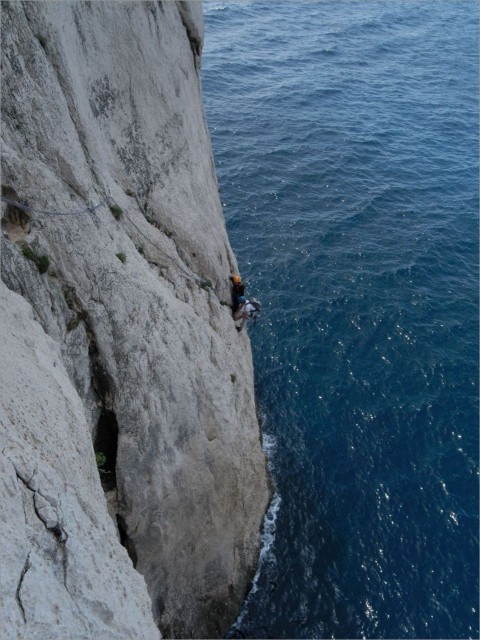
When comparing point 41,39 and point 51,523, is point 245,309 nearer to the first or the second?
point 41,39

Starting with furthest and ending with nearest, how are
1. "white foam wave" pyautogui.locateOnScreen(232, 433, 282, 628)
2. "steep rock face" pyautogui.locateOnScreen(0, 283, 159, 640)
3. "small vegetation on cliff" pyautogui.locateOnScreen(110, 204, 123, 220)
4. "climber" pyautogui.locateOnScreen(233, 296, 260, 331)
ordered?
"climber" pyautogui.locateOnScreen(233, 296, 260, 331), "white foam wave" pyautogui.locateOnScreen(232, 433, 282, 628), "small vegetation on cliff" pyautogui.locateOnScreen(110, 204, 123, 220), "steep rock face" pyautogui.locateOnScreen(0, 283, 159, 640)

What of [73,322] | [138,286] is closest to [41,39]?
[138,286]

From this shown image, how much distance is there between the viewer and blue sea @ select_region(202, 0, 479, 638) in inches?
1162

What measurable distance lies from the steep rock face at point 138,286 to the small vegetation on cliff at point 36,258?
0.07 m

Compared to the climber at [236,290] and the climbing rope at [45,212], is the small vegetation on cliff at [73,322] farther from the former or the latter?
the climber at [236,290]

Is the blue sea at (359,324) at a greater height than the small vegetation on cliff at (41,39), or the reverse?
the small vegetation on cliff at (41,39)

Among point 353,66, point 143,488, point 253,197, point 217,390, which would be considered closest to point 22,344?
point 143,488

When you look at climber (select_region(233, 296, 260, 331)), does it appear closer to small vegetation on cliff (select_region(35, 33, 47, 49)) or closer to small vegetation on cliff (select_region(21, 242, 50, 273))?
small vegetation on cliff (select_region(21, 242, 50, 273))

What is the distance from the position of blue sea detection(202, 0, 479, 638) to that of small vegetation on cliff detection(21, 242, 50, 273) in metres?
18.9

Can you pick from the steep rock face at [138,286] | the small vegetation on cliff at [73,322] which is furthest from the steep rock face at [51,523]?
the small vegetation on cliff at [73,322]

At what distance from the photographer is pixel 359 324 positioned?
42188 mm

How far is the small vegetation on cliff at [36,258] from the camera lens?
1992cm

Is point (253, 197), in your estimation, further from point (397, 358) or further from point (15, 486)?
point (15, 486)

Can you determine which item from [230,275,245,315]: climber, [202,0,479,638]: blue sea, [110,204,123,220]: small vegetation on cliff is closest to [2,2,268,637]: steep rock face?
[110,204,123,220]: small vegetation on cliff
